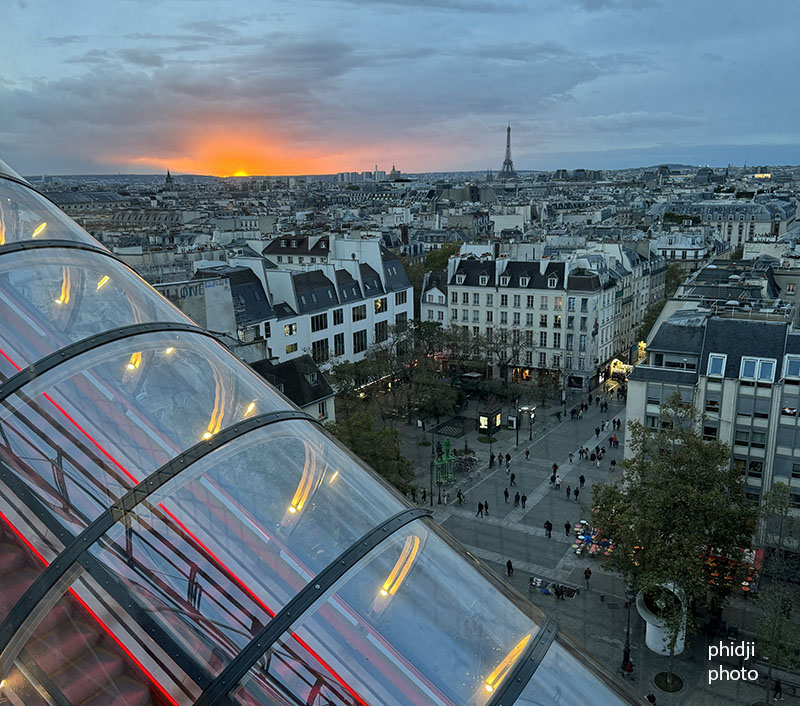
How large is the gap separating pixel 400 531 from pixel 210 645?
122cm

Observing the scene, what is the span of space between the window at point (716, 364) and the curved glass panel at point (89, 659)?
32159mm

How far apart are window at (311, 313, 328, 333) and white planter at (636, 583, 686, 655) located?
33.6m

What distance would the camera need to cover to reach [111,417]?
14.8 ft

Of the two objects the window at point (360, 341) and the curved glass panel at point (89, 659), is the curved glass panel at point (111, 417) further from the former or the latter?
the window at point (360, 341)

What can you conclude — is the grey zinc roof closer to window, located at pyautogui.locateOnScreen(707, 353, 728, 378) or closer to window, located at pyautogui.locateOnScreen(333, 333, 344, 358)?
window, located at pyautogui.locateOnScreen(707, 353, 728, 378)

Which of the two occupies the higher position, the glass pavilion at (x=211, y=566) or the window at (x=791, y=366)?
the glass pavilion at (x=211, y=566)

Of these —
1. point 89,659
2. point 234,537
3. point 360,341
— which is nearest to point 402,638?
point 234,537

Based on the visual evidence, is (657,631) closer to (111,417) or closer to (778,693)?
(778,693)

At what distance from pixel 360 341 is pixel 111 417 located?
54552 mm

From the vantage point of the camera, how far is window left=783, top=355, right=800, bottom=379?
3033cm

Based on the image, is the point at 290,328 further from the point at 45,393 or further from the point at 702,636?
the point at 45,393

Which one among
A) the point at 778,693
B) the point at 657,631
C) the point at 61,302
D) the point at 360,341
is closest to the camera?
the point at 61,302

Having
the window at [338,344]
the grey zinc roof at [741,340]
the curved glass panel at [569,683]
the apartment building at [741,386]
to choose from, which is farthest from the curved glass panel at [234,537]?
the window at [338,344]

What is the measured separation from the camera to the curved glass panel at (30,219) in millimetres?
5664
